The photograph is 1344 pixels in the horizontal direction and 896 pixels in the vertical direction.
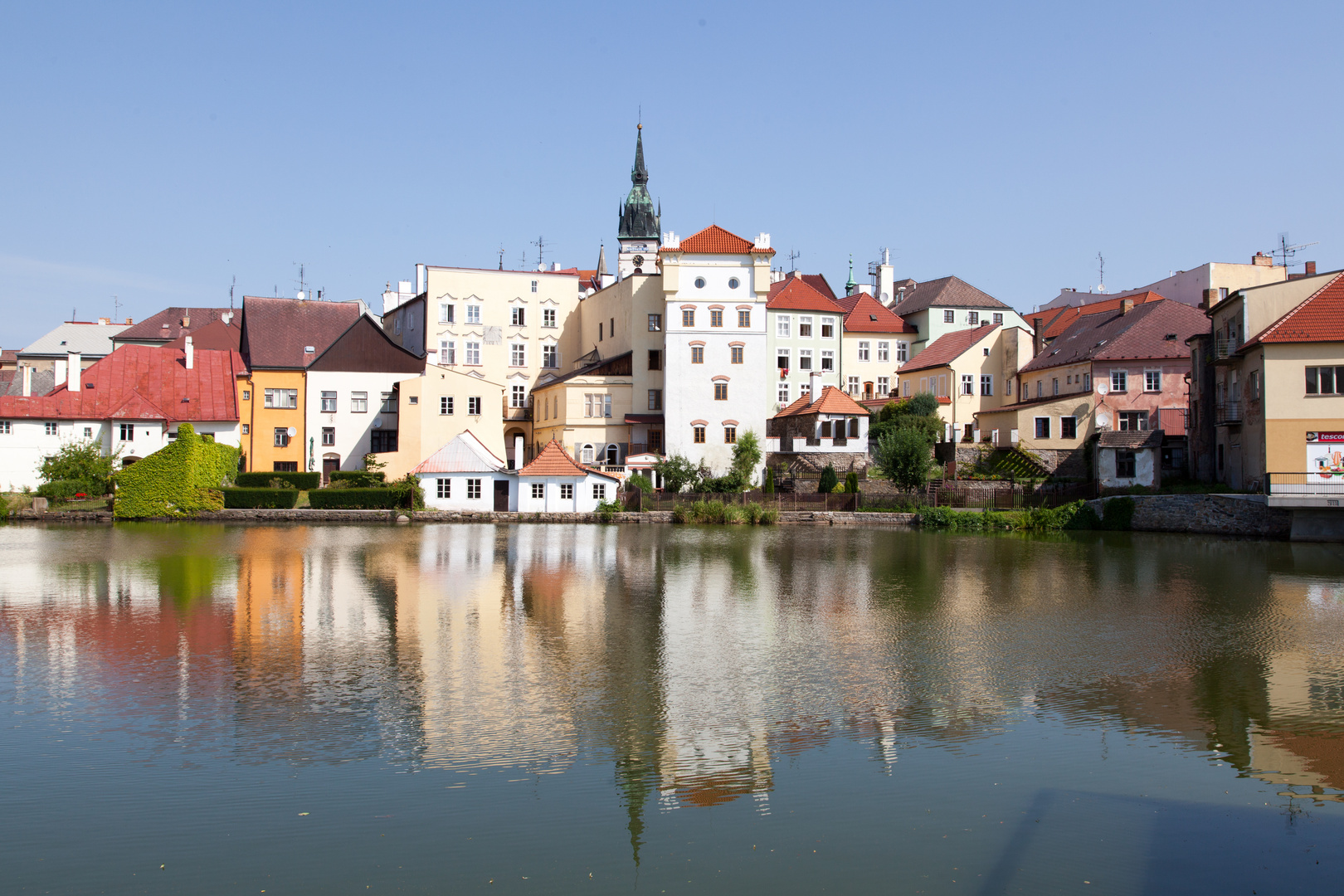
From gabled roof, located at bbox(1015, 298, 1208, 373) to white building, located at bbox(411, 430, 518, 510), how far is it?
31.7m

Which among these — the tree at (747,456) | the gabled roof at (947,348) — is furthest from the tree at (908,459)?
the gabled roof at (947,348)

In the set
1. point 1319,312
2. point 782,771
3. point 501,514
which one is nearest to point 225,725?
point 782,771

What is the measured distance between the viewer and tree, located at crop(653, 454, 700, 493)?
173ft

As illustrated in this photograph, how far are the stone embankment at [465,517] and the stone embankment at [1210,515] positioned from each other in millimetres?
9945

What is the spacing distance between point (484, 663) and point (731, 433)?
42179 millimetres

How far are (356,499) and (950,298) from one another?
43207 millimetres

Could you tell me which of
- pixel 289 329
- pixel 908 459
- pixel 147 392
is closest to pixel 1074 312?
pixel 908 459

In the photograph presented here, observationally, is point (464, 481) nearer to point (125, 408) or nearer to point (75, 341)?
point (125, 408)

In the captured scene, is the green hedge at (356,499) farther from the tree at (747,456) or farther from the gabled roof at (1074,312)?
the gabled roof at (1074,312)

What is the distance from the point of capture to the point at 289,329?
6091 centimetres

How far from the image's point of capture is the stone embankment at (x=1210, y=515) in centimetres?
3869

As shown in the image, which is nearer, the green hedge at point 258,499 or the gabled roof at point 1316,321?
the gabled roof at point 1316,321

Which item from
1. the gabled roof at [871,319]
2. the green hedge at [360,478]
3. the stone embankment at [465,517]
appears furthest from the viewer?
the gabled roof at [871,319]

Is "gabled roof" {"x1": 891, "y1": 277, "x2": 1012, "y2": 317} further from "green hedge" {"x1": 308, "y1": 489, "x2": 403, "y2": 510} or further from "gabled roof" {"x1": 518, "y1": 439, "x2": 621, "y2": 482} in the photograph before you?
"green hedge" {"x1": 308, "y1": 489, "x2": 403, "y2": 510}
